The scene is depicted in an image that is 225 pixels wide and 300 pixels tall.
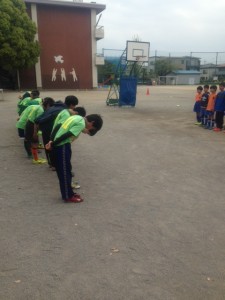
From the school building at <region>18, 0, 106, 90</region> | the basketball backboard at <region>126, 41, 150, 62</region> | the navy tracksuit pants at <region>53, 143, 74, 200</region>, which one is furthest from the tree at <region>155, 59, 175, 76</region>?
the navy tracksuit pants at <region>53, 143, 74, 200</region>

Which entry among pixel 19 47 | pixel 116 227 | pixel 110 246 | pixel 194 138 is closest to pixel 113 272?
pixel 110 246

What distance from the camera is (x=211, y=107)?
10641 millimetres

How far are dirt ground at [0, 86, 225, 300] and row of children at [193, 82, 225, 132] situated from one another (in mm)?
3561

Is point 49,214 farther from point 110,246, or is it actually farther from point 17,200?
point 110,246

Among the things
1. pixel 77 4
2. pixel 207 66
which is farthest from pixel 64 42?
pixel 207 66

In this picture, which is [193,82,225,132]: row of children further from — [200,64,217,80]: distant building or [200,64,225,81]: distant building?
[200,64,217,80]: distant building

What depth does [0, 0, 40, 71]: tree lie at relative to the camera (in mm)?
27750

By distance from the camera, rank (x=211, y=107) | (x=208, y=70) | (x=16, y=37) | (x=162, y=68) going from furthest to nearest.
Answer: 1. (x=208, y=70)
2. (x=162, y=68)
3. (x=16, y=37)
4. (x=211, y=107)

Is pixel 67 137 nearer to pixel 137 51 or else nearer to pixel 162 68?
pixel 137 51

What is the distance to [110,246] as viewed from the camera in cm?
345

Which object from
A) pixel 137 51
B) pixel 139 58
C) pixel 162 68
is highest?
pixel 162 68

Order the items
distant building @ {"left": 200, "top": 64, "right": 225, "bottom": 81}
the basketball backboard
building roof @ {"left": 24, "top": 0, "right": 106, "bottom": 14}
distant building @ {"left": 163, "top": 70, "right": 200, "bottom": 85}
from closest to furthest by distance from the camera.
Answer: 1. the basketball backboard
2. building roof @ {"left": 24, "top": 0, "right": 106, "bottom": 14}
3. distant building @ {"left": 163, "top": 70, "right": 200, "bottom": 85}
4. distant building @ {"left": 200, "top": 64, "right": 225, "bottom": 81}

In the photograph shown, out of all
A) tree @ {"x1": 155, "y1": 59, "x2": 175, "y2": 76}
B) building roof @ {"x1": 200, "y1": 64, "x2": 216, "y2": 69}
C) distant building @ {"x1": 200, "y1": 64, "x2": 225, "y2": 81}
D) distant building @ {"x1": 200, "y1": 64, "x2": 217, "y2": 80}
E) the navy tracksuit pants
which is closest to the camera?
the navy tracksuit pants

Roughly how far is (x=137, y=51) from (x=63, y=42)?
53.5 feet
